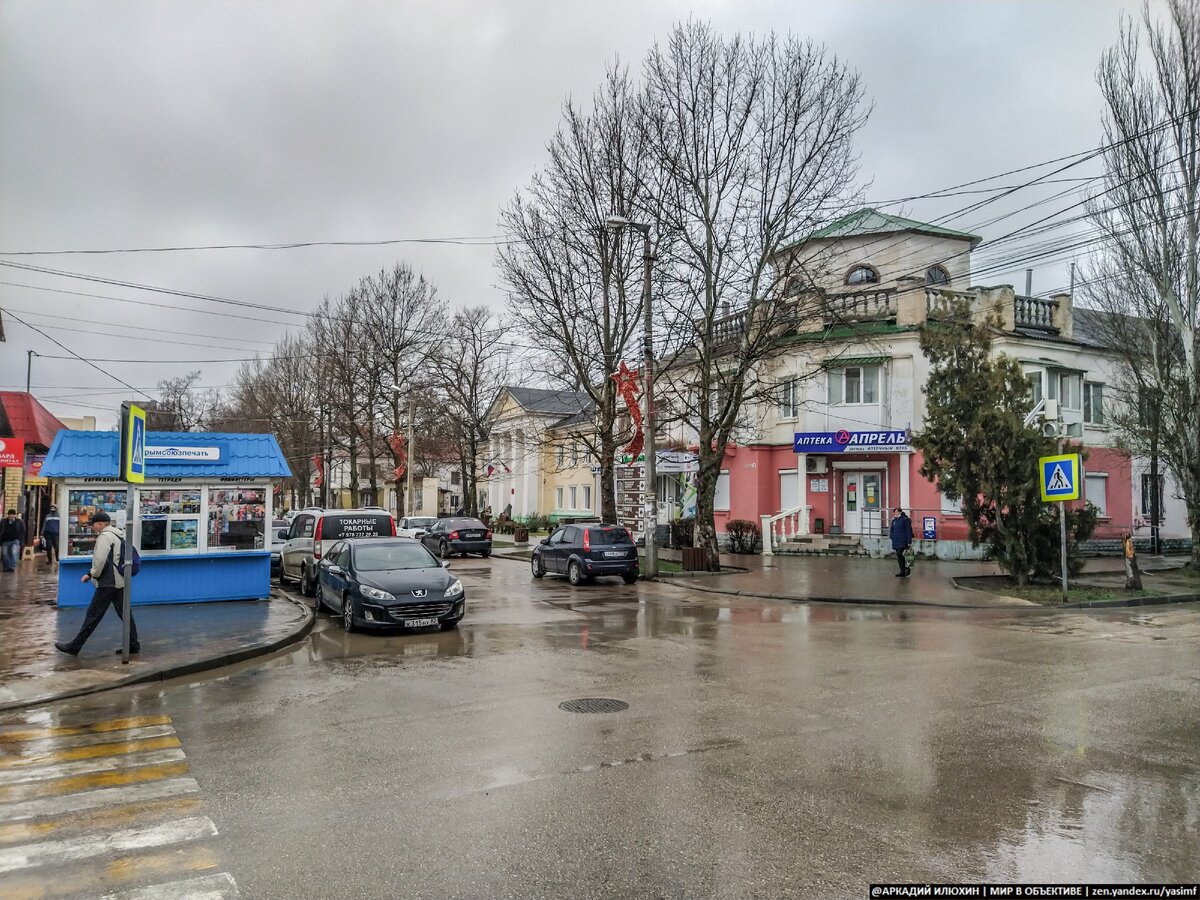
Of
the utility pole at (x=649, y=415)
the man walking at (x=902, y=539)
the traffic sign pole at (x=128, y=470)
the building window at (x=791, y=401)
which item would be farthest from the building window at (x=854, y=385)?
the traffic sign pole at (x=128, y=470)

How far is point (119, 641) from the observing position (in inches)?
451

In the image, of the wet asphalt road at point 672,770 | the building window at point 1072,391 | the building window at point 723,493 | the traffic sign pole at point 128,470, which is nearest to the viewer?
the wet asphalt road at point 672,770

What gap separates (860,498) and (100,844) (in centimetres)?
2835

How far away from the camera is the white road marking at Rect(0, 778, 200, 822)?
5.26 m

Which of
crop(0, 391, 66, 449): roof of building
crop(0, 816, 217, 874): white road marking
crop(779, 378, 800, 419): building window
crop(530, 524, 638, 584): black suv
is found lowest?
crop(0, 816, 217, 874): white road marking

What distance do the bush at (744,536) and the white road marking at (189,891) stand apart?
27.0m

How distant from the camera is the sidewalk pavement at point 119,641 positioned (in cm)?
917

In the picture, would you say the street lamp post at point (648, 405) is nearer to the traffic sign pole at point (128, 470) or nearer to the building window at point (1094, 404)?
the traffic sign pole at point (128, 470)

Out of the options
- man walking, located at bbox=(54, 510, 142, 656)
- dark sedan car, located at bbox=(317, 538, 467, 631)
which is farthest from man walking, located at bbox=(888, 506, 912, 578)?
man walking, located at bbox=(54, 510, 142, 656)

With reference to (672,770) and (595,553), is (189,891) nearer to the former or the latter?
(672,770)

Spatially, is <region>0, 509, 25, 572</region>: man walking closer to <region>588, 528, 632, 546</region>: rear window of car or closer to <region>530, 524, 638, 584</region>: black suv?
<region>530, 524, 638, 584</region>: black suv

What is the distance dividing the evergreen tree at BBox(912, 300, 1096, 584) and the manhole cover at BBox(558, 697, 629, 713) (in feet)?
43.5

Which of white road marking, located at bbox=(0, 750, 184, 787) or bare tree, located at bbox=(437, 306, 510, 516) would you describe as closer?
white road marking, located at bbox=(0, 750, 184, 787)

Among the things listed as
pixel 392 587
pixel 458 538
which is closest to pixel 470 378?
pixel 458 538
